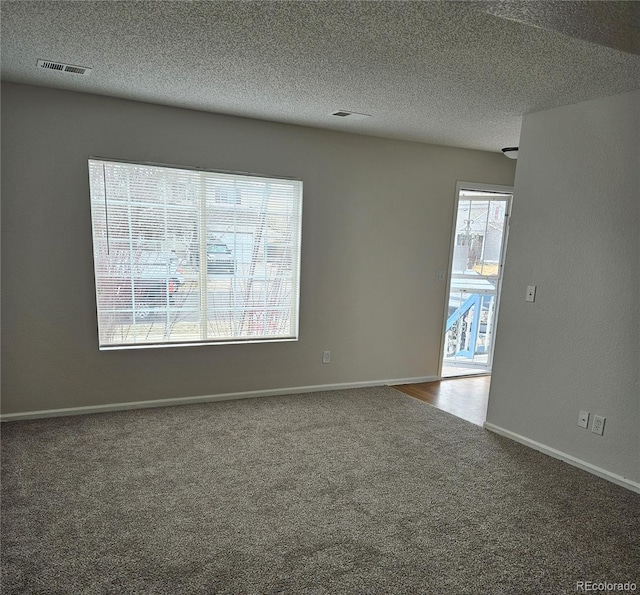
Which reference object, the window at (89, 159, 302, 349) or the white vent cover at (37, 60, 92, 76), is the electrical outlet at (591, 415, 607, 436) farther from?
the white vent cover at (37, 60, 92, 76)

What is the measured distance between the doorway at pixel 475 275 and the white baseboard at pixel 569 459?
1494 mm

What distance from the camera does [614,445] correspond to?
2766mm

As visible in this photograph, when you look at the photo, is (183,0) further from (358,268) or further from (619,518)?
(619,518)

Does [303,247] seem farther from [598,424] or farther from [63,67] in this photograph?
A: [598,424]

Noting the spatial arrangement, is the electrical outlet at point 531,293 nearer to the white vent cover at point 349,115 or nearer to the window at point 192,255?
the white vent cover at point 349,115

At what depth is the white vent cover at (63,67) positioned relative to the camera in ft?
8.32

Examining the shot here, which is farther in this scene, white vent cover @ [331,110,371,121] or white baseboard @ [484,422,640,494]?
white vent cover @ [331,110,371,121]

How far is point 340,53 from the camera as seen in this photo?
2.23m

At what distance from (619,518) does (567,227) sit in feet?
5.76

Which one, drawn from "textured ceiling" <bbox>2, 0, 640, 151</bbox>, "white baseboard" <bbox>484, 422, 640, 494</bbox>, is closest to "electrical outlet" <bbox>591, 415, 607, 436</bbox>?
"white baseboard" <bbox>484, 422, 640, 494</bbox>

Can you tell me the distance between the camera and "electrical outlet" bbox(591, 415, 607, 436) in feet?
9.21

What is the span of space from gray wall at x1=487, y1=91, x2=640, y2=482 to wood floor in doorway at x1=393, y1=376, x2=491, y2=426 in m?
0.47

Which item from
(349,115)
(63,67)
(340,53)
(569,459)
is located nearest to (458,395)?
(569,459)

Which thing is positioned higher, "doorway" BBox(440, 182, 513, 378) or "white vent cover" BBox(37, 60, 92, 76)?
"white vent cover" BBox(37, 60, 92, 76)
